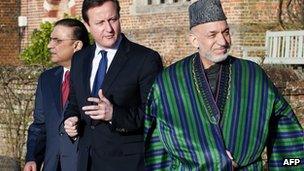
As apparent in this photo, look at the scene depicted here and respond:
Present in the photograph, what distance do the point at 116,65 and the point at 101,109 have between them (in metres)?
0.43

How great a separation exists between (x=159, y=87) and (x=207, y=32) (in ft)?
1.29

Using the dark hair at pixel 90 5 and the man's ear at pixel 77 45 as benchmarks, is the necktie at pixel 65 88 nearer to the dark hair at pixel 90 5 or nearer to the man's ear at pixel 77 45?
the man's ear at pixel 77 45

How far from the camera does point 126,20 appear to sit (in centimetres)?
1727

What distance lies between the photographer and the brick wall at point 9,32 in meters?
20.2

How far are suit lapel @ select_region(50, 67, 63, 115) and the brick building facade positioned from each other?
9.40 m

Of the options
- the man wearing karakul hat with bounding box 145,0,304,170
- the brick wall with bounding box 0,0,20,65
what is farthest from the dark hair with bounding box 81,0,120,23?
the brick wall with bounding box 0,0,20,65

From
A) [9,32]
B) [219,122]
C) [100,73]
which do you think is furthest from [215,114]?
[9,32]

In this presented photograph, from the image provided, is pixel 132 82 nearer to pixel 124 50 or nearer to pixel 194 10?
pixel 124 50

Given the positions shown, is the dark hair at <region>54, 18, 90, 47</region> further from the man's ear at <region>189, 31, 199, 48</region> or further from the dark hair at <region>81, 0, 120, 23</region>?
the man's ear at <region>189, 31, 199, 48</region>

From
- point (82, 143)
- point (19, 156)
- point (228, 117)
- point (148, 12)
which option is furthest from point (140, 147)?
point (148, 12)

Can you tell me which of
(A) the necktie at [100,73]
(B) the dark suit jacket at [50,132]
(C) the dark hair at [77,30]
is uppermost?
(C) the dark hair at [77,30]

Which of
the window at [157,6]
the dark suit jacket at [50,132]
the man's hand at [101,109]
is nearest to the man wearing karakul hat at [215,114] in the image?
the man's hand at [101,109]

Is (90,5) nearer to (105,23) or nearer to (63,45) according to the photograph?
(105,23)

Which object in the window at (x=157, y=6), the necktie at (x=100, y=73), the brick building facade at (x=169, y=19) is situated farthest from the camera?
the window at (x=157, y=6)
